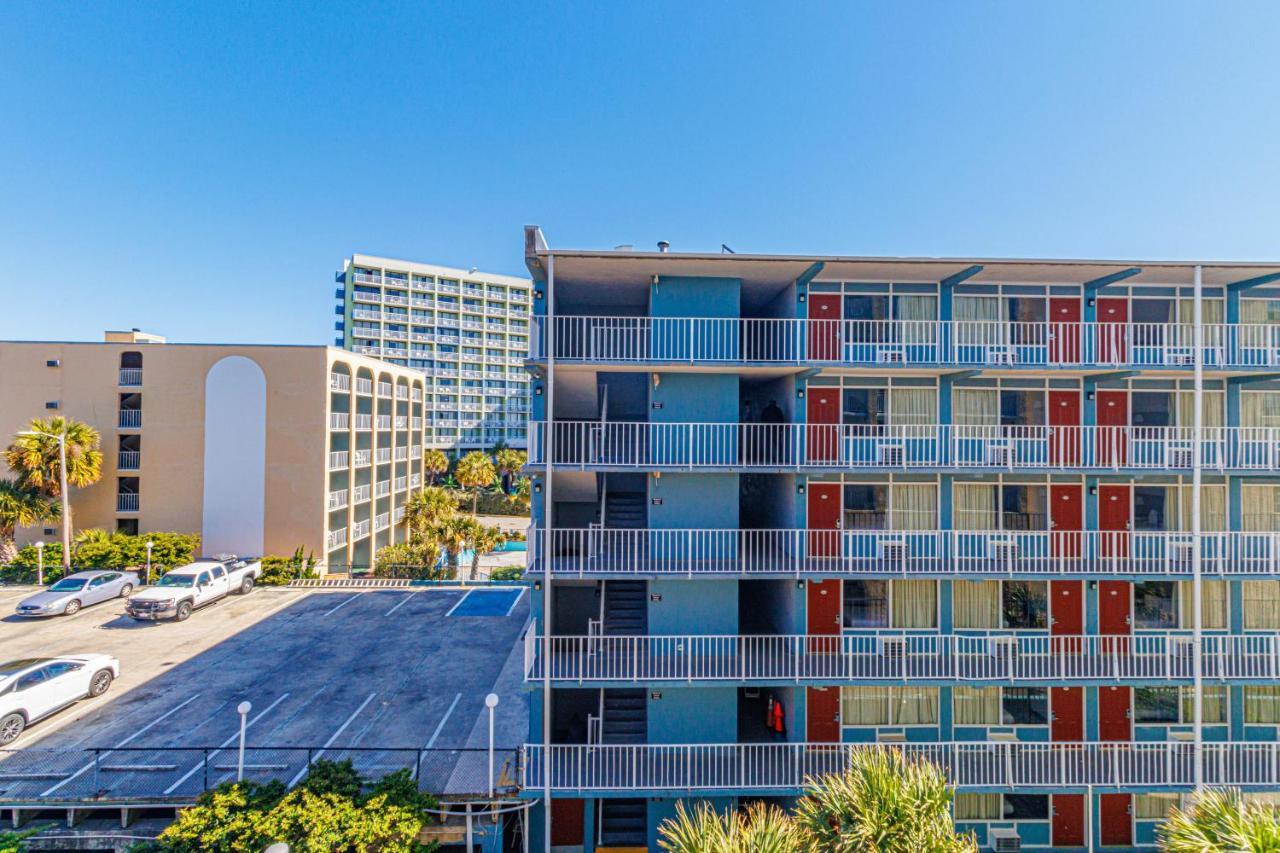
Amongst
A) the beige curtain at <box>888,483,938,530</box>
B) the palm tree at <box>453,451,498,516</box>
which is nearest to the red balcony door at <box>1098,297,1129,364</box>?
the beige curtain at <box>888,483,938,530</box>

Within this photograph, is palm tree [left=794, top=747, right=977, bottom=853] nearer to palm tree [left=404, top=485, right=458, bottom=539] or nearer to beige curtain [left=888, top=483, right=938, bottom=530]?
beige curtain [left=888, top=483, right=938, bottom=530]

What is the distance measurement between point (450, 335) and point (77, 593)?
62.4 m

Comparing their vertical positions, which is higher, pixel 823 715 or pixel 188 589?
pixel 188 589

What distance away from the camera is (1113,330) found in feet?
42.3

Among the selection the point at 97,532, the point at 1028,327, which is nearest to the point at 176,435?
the point at 97,532

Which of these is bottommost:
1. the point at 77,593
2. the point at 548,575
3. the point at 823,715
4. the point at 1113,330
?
the point at 823,715

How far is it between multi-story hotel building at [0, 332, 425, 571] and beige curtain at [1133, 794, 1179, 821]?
3279 cm

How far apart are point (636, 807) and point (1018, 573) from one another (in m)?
9.74

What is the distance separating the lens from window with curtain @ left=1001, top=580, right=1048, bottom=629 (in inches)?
506

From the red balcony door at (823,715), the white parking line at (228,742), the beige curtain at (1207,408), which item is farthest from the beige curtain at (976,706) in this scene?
the white parking line at (228,742)

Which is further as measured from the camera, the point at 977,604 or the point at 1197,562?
the point at 977,604

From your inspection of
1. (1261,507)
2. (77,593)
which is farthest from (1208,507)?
(77,593)

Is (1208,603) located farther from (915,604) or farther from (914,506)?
(914,506)

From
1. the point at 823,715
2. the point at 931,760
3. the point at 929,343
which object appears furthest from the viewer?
the point at 929,343
